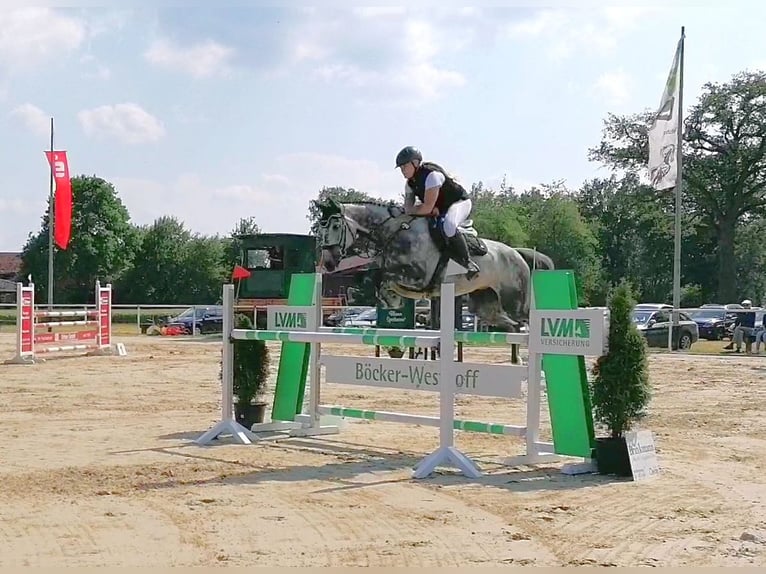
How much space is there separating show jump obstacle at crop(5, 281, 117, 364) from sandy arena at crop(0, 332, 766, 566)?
7347mm

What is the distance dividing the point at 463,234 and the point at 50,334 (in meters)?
11.5

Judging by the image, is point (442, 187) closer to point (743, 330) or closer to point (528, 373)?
point (528, 373)

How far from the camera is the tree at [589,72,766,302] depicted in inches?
1577

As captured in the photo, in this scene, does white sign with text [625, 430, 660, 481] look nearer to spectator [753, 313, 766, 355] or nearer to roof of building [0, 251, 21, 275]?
spectator [753, 313, 766, 355]

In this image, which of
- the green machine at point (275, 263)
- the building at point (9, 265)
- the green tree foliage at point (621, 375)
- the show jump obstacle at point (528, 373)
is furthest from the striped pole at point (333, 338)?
the building at point (9, 265)

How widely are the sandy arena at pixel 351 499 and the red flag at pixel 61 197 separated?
50.5 feet

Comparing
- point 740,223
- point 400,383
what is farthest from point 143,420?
point 740,223

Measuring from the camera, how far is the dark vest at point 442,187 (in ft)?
25.2

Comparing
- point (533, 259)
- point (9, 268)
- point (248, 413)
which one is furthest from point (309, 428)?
point (9, 268)

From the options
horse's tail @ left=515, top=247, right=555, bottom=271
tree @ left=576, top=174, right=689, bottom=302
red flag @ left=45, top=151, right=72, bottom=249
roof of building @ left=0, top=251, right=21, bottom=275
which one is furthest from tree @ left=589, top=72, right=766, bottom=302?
roof of building @ left=0, top=251, right=21, bottom=275

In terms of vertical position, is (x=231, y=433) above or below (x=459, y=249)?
below

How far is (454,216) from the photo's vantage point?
8125 mm

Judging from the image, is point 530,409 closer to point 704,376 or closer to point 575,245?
point 704,376

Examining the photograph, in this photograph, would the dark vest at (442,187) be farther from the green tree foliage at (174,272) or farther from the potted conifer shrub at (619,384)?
the green tree foliage at (174,272)
